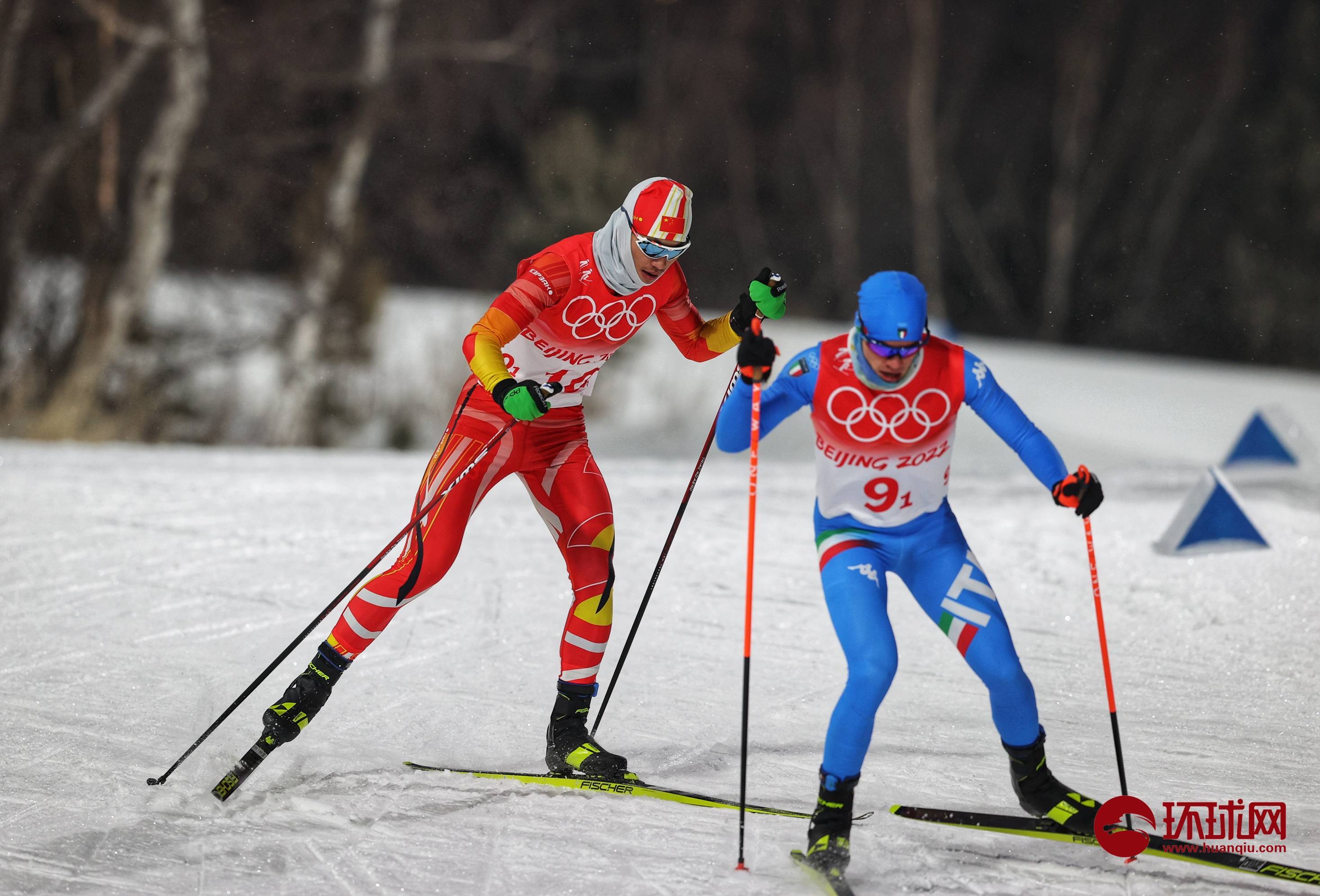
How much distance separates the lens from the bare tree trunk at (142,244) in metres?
10.6

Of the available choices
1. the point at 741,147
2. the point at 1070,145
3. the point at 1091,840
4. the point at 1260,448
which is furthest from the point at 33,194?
the point at 1070,145

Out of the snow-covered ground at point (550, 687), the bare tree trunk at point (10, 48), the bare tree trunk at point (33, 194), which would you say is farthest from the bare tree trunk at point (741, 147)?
the snow-covered ground at point (550, 687)

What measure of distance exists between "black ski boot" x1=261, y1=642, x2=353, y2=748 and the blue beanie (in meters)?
1.96

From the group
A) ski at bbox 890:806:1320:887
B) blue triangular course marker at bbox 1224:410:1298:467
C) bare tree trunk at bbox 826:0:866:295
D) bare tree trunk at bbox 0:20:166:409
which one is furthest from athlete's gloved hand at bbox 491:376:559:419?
bare tree trunk at bbox 826:0:866:295

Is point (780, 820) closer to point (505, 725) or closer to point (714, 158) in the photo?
point (505, 725)

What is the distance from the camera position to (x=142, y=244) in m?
11.0

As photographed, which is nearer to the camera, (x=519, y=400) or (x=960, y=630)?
(x=960, y=630)

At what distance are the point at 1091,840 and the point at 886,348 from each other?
152 cm

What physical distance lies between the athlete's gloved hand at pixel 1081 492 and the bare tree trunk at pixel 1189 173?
16.1 m

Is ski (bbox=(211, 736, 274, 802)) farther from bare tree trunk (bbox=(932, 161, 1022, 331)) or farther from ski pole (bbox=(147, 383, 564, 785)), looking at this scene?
bare tree trunk (bbox=(932, 161, 1022, 331))

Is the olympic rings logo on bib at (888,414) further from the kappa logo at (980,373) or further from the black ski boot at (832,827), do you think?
the black ski boot at (832,827)

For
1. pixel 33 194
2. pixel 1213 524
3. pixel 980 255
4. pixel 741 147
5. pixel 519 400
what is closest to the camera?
pixel 519 400

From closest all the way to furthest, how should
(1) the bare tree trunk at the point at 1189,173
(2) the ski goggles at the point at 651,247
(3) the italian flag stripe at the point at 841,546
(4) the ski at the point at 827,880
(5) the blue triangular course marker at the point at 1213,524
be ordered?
(4) the ski at the point at 827,880 < (3) the italian flag stripe at the point at 841,546 < (2) the ski goggles at the point at 651,247 < (5) the blue triangular course marker at the point at 1213,524 < (1) the bare tree trunk at the point at 1189,173

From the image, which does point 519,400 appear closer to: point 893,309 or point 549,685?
point 893,309
